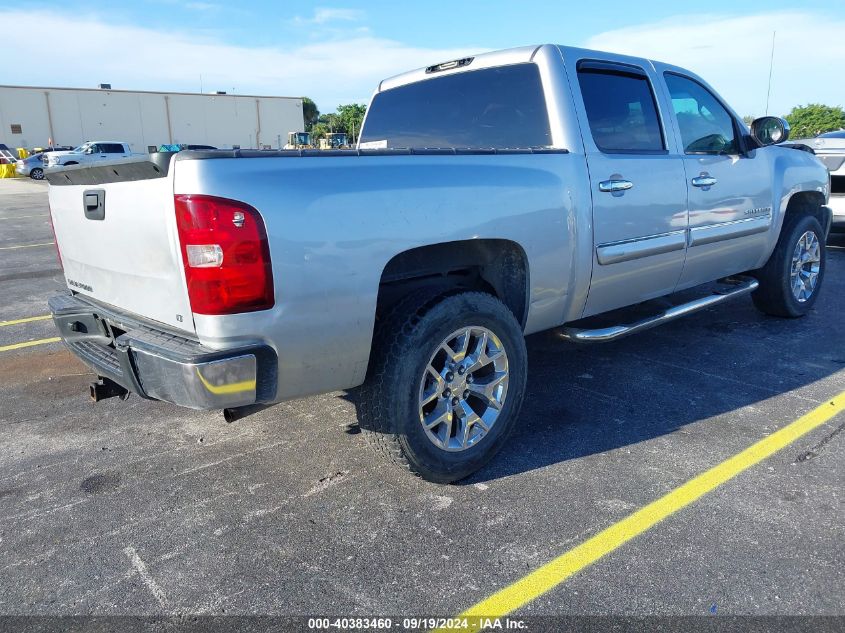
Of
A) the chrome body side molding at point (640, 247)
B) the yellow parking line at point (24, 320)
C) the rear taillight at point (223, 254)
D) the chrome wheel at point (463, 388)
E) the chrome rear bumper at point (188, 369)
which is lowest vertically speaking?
the yellow parking line at point (24, 320)

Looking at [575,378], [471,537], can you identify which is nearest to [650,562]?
[471,537]

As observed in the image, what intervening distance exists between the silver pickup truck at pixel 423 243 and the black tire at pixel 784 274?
881 millimetres

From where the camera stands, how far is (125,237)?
2627mm

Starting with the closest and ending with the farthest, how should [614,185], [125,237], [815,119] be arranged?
1. [125,237]
2. [614,185]
3. [815,119]

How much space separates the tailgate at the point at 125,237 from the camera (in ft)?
7.75

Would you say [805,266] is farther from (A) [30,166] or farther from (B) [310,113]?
(B) [310,113]

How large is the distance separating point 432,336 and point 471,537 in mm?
854

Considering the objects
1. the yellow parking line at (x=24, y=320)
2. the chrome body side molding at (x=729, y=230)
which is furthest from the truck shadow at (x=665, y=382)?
the yellow parking line at (x=24, y=320)

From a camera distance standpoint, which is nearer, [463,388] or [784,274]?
[463,388]

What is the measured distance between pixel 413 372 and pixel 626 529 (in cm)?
111

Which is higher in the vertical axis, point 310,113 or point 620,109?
point 310,113

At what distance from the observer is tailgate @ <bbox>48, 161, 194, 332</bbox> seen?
7.75ft

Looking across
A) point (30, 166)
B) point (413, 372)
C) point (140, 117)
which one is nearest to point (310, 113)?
point (140, 117)

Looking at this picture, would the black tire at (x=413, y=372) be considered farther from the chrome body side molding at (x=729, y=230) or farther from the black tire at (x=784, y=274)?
the black tire at (x=784, y=274)
